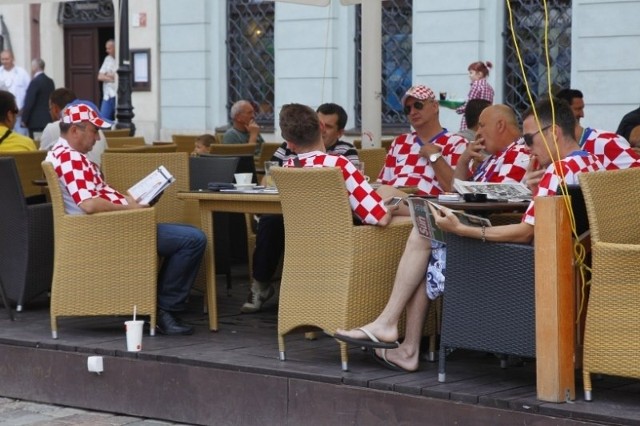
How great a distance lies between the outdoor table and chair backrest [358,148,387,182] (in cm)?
168

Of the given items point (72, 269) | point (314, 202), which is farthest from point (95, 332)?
point (314, 202)

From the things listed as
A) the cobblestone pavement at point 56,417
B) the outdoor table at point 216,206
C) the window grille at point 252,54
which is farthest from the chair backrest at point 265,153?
the window grille at point 252,54

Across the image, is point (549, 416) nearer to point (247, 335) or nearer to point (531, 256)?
point (531, 256)

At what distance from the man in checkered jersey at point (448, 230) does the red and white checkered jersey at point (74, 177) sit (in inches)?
66.7

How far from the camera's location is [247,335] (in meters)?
7.23

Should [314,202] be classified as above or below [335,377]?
above

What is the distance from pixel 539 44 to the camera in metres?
16.1

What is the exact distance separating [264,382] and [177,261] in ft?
4.22

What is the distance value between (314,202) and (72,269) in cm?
147

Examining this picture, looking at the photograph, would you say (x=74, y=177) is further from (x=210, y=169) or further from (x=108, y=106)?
(x=108, y=106)

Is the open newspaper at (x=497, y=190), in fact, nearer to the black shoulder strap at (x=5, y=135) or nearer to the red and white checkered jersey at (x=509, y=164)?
the red and white checkered jersey at (x=509, y=164)

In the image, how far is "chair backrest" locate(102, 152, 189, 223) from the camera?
26.6 feet

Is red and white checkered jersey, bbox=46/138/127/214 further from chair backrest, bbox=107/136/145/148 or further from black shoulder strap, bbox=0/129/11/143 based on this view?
chair backrest, bbox=107/136/145/148

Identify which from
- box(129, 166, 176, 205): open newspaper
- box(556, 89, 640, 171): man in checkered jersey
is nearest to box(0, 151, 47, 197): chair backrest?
box(129, 166, 176, 205): open newspaper
